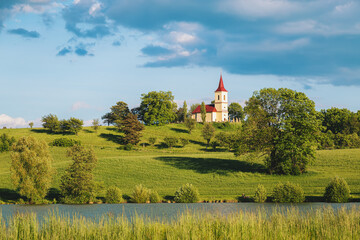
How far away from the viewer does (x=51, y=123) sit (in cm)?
11944

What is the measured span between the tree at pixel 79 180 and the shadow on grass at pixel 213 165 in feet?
76.3

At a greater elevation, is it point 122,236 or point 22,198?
point 122,236

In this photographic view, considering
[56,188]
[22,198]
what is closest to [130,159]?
[56,188]

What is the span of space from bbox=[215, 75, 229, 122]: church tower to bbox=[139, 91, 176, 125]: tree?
136ft

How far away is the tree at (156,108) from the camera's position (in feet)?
490

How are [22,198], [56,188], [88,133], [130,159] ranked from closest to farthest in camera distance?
[22,198] → [56,188] → [130,159] → [88,133]

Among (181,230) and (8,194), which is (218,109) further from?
(181,230)

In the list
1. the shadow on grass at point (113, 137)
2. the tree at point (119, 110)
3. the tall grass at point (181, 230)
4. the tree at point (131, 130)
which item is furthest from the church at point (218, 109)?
the tall grass at point (181, 230)

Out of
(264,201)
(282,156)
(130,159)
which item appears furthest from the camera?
(130,159)

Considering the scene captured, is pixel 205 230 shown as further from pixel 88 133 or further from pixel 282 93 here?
pixel 88 133

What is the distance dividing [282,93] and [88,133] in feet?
276

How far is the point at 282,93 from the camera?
61.1 metres

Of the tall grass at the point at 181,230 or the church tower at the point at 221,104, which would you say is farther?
the church tower at the point at 221,104

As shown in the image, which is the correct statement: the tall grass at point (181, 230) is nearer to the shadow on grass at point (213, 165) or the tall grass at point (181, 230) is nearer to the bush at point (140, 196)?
the bush at point (140, 196)
